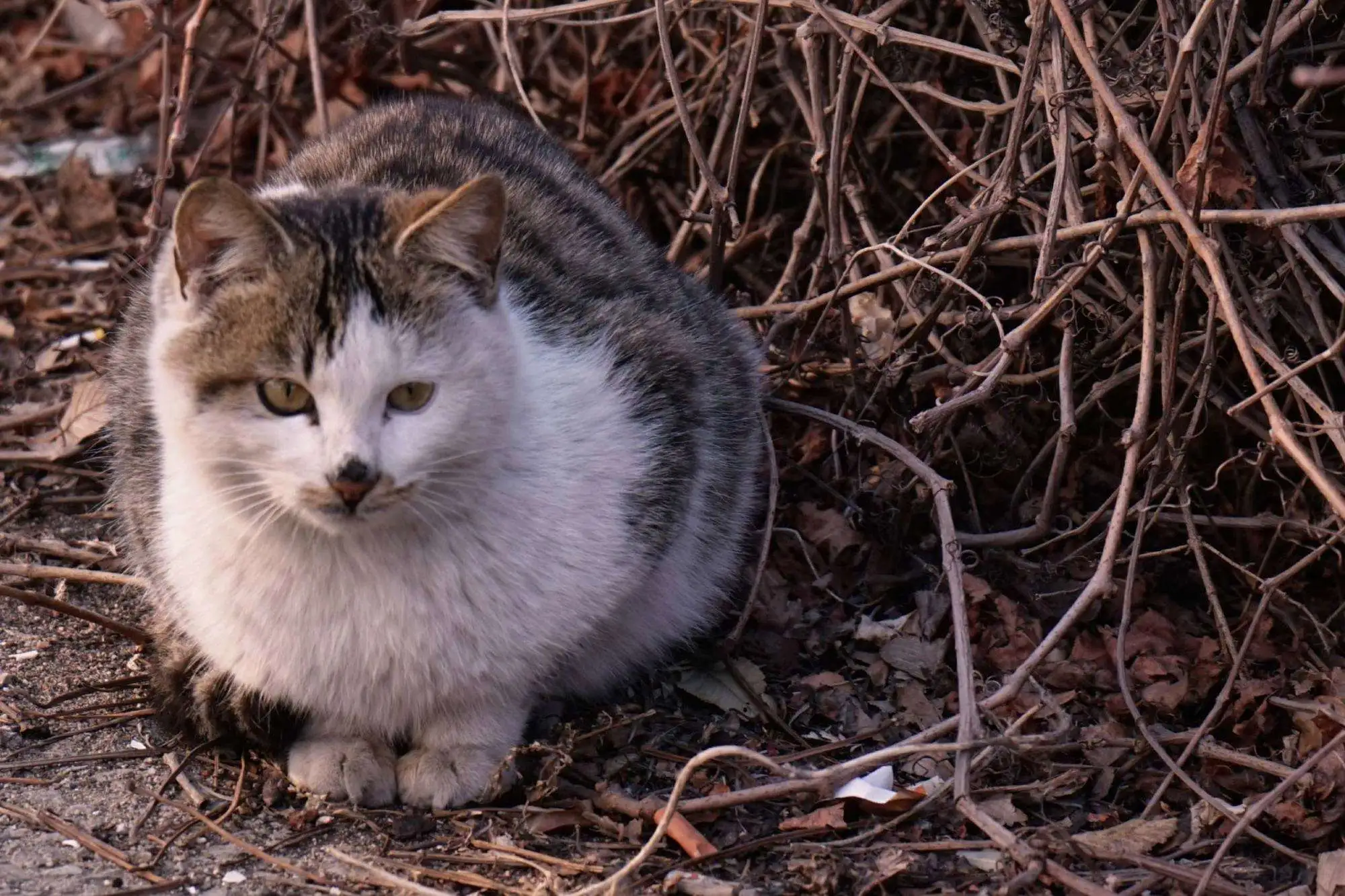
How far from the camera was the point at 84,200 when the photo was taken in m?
4.84

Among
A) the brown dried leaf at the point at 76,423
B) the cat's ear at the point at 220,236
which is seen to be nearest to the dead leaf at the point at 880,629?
the cat's ear at the point at 220,236

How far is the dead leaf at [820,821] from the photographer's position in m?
2.62

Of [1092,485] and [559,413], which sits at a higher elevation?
[559,413]

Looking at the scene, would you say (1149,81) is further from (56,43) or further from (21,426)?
(56,43)

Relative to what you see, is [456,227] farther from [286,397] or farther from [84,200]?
[84,200]

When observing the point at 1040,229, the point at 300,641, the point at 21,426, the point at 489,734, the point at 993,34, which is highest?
the point at 993,34

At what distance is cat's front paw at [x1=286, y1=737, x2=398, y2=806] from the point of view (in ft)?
8.75

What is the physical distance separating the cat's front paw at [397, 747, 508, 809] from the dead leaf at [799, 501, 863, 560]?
3.55ft

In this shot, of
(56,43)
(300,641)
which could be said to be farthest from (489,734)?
(56,43)

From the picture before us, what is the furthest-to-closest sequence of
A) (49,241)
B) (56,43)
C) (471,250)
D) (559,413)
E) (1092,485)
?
(56,43), (49,241), (1092,485), (559,413), (471,250)

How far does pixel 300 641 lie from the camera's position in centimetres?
257

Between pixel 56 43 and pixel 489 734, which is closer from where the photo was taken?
pixel 489 734

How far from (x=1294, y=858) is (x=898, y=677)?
879mm

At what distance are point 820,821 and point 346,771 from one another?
853 mm
